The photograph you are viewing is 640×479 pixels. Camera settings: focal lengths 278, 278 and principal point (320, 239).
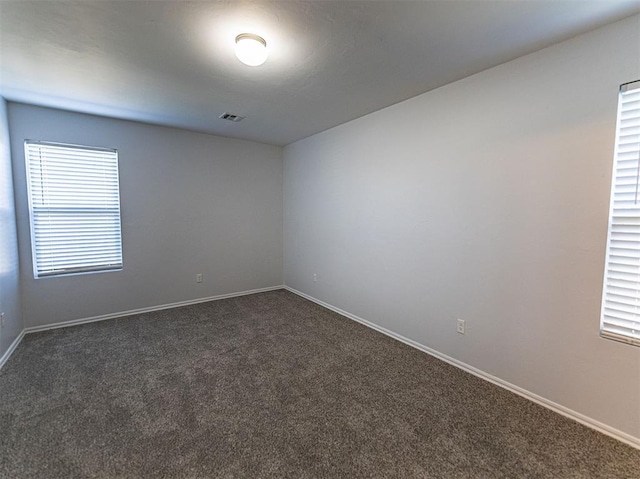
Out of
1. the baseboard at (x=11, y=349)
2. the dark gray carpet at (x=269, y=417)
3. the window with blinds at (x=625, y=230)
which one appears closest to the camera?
the dark gray carpet at (x=269, y=417)

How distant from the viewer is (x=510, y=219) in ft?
7.31

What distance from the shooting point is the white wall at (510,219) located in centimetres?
182

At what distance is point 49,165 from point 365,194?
3.76 metres

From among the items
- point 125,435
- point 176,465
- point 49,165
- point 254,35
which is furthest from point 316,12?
point 49,165

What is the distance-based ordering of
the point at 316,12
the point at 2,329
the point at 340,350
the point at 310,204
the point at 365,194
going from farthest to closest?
the point at 310,204
the point at 365,194
the point at 340,350
the point at 2,329
the point at 316,12

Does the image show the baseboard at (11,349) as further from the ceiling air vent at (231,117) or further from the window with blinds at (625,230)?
the window with blinds at (625,230)

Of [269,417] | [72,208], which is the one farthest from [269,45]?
[72,208]

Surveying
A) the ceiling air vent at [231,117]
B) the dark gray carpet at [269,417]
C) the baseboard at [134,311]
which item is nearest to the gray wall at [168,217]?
the baseboard at [134,311]

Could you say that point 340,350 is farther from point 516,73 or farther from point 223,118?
point 223,118

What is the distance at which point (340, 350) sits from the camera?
288 cm

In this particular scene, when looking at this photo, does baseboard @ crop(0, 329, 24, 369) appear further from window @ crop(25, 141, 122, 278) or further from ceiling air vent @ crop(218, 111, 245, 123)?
ceiling air vent @ crop(218, 111, 245, 123)

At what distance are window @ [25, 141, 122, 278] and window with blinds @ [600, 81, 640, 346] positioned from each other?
16.2 feet

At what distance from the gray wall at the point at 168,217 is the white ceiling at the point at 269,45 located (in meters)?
0.61

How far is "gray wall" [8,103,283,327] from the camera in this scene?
10.7 feet
